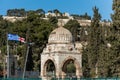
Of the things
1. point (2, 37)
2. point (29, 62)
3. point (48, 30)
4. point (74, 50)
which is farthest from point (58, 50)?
point (2, 37)

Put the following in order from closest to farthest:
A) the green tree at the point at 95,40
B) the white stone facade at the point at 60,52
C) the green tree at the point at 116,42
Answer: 1. the green tree at the point at 116,42
2. the white stone facade at the point at 60,52
3. the green tree at the point at 95,40

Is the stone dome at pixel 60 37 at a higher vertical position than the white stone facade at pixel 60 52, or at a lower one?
higher

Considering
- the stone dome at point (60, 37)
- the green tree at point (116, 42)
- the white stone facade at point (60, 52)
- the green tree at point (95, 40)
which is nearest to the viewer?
the green tree at point (116, 42)

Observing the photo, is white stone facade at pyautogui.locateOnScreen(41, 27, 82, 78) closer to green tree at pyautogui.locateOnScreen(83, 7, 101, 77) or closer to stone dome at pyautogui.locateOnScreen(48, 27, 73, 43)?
stone dome at pyautogui.locateOnScreen(48, 27, 73, 43)

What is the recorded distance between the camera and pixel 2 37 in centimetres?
9181

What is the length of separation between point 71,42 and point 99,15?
12.0 metres

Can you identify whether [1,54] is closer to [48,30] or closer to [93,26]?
[48,30]

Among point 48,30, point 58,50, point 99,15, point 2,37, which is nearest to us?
point 58,50

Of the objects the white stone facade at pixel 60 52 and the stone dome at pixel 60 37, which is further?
the stone dome at pixel 60 37

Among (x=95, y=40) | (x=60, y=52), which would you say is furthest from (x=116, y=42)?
(x=95, y=40)

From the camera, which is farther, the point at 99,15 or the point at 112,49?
the point at 99,15

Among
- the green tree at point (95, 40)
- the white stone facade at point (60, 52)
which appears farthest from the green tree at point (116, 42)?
the green tree at point (95, 40)

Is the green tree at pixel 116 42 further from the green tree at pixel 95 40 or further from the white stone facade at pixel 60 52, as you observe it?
the green tree at pixel 95 40

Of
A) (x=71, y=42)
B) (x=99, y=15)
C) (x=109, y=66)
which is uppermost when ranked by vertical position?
(x=99, y=15)
